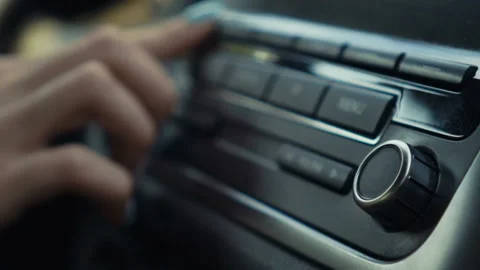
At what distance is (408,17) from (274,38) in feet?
0.41

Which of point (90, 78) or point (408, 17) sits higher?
point (408, 17)

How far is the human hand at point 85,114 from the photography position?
1.67ft

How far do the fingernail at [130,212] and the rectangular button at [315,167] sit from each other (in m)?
0.20

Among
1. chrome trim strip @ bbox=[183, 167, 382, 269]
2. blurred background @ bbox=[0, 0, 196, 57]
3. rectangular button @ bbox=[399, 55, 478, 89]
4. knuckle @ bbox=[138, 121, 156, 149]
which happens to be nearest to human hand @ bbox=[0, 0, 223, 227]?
knuckle @ bbox=[138, 121, 156, 149]

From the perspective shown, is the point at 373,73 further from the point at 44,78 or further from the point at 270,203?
the point at 44,78

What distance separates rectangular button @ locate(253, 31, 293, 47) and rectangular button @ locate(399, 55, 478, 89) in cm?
12

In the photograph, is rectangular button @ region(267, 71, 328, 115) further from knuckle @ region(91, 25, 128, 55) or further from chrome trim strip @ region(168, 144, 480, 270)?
knuckle @ region(91, 25, 128, 55)

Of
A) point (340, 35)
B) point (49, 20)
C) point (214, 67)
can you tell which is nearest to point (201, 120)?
point (214, 67)

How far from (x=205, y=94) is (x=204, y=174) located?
86 mm

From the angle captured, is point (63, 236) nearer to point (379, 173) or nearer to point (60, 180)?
point (60, 180)

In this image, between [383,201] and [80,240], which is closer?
[383,201]

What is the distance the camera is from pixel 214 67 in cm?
50

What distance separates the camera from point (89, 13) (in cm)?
106

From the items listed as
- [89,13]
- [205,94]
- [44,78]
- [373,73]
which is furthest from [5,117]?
[89,13]
